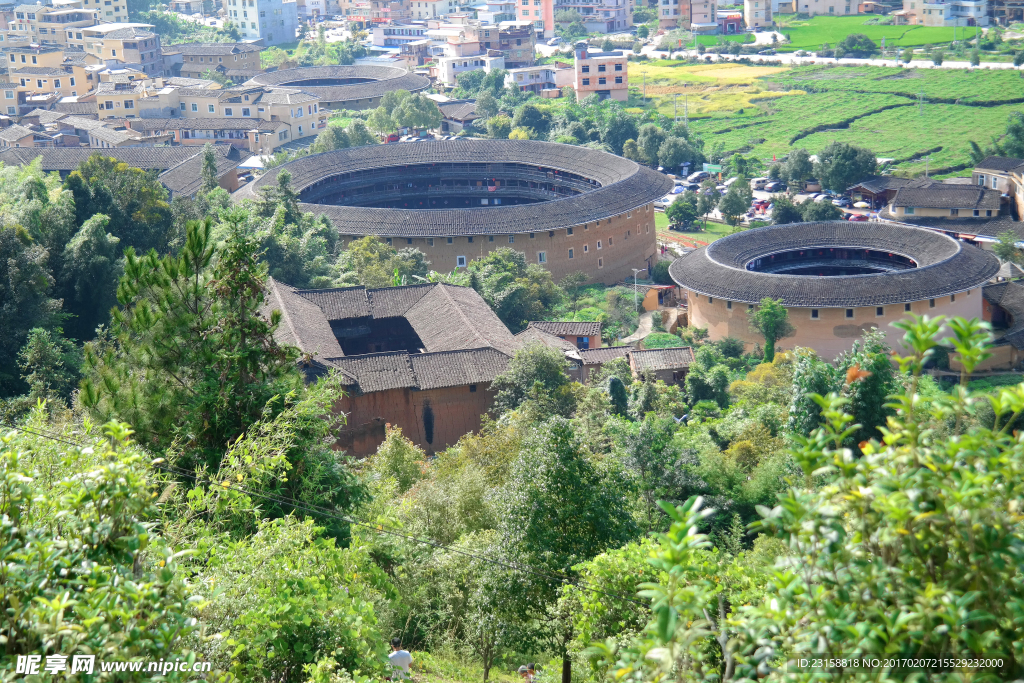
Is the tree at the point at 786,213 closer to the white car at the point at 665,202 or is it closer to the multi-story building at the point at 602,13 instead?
the white car at the point at 665,202

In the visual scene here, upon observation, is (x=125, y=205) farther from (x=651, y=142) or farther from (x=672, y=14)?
(x=672, y=14)

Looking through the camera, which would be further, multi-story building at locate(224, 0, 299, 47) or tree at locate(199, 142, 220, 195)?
multi-story building at locate(224, 0, 299, 47)

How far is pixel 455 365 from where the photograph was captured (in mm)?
25344

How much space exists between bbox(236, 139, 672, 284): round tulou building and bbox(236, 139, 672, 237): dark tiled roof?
47 mm

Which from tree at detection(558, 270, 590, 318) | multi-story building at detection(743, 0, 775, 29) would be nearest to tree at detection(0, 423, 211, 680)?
tree at detection(558, 270, 590, 318)

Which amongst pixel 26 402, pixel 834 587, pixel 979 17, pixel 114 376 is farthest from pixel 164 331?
pixel 979 17

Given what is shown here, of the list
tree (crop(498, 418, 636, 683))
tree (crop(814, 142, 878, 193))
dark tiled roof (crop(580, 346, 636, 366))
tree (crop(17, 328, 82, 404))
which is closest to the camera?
tree (crop(498, 418, 636, 683))

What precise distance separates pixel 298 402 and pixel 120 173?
2082 centimetres

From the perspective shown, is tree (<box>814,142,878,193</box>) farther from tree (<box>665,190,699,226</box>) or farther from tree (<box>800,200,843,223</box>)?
tree (<box>665,190,699,226</box>)

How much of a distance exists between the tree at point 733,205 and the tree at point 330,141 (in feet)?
65.5

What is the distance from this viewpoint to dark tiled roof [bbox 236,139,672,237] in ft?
132

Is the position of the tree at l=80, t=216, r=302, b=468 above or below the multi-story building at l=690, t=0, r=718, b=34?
below

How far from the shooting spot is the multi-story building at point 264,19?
93.9 m

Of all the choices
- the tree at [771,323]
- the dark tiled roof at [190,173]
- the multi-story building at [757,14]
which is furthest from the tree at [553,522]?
the multi-story building at [757,14]
